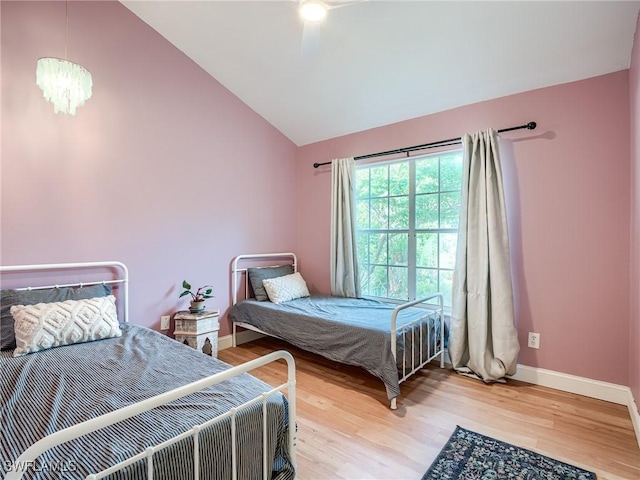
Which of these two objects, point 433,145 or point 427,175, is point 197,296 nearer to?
point 427,175

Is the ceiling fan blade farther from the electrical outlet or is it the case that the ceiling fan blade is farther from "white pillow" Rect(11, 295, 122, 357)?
the electrical outlet

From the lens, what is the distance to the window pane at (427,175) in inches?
122

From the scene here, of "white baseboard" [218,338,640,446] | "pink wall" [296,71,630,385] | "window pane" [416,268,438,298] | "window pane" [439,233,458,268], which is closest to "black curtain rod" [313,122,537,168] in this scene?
"pink wall" [296,71,630,385]

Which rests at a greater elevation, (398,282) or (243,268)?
(243,268)

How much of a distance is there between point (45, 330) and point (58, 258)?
0.65 m

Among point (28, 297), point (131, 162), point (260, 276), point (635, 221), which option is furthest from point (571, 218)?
point (28, 297)

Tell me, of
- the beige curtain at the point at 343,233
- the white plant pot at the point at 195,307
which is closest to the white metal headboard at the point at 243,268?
the white plant pot at the point at 195,307

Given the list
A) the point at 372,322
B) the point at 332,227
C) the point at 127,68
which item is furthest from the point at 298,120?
the point at 372,322

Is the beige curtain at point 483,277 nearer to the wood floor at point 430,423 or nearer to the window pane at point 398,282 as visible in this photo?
the wood floor at point 430,423

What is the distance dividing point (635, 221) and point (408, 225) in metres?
1.66

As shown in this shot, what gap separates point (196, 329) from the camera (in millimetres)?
2799

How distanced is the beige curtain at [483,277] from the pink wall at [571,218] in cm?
16

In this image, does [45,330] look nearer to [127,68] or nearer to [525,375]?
[127,68]

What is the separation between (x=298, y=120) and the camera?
371 centimetres
